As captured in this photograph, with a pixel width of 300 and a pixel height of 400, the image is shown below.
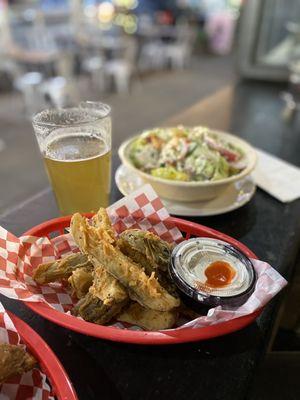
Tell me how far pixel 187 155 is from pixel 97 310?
0.65 metres

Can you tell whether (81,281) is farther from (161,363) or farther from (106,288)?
(161,363)

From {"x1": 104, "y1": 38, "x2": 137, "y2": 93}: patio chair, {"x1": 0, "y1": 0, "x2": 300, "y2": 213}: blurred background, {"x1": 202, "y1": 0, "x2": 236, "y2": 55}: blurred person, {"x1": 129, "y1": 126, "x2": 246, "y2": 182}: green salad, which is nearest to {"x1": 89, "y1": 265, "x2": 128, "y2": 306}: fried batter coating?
{"x1": 129, "y1": 126, "x2": 246, "y2": 182}: green salad

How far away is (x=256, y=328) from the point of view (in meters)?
0.71

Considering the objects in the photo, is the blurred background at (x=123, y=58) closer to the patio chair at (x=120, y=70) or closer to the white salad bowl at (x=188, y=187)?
the patio chair at (x=120, y=70)

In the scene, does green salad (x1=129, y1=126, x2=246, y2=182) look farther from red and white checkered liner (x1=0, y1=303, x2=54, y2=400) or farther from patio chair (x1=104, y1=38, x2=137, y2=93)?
patio chair (x1=104, y1=38, x2=137, y2=93)

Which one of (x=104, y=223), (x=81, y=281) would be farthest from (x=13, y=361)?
(x=104, y=223)

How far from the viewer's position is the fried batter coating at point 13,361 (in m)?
0.57

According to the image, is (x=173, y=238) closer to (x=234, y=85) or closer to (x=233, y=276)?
(x=233, y=276)

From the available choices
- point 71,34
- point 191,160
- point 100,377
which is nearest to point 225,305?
point 100,377

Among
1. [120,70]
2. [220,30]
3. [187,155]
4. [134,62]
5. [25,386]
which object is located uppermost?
[187,155]

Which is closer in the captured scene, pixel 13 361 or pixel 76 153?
pixel 13 361

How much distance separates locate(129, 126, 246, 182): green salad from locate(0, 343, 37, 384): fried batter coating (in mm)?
641

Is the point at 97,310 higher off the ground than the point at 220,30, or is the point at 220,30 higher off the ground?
the point at 97,310

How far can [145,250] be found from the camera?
2.36ft
